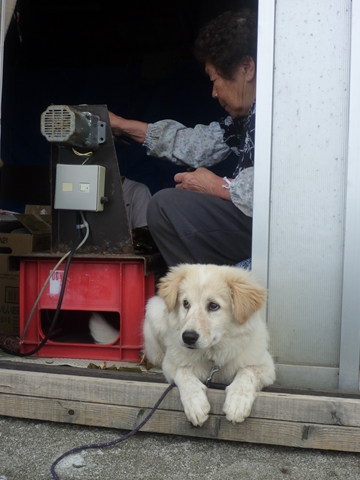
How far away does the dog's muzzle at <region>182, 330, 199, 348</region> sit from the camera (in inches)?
79.6

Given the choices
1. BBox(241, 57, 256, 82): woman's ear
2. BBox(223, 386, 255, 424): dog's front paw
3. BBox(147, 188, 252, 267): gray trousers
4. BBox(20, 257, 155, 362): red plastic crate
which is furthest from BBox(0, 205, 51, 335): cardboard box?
BBox(223, 386, 255, 424): dog's front paw

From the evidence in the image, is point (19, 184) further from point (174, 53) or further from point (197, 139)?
point (197, 139)

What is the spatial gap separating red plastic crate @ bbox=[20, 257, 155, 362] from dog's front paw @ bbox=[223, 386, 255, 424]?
101 centimetres

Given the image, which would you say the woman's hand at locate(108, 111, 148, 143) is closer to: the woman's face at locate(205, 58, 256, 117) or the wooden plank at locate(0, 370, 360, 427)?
the woman's face at locate(205, 58, 256, 117)

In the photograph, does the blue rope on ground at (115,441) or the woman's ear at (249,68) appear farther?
the woman's ear at (249,68)

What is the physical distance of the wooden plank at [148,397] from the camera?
84.2 inches

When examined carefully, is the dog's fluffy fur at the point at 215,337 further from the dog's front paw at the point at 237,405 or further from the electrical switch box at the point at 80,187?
the electrical switch box at the point at 80,187

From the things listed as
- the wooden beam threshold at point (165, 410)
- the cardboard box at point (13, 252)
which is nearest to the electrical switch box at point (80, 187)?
the cardboard box at point (13, 252)

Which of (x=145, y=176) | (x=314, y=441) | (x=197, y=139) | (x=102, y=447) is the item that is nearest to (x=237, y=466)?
(x=314, y=441)

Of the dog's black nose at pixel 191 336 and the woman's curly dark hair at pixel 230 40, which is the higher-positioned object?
the woman's curly dark hair at pixel 230 40

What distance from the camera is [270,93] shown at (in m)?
2.50

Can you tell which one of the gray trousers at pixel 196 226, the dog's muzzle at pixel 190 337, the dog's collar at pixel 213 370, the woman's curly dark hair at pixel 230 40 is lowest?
the dog's collar at pixel 213 370

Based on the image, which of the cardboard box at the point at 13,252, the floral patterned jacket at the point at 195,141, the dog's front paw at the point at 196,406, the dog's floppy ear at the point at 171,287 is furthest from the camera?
the cardboard box at the point at 13,252

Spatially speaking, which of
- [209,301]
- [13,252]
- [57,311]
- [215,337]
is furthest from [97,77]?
[215,337]
